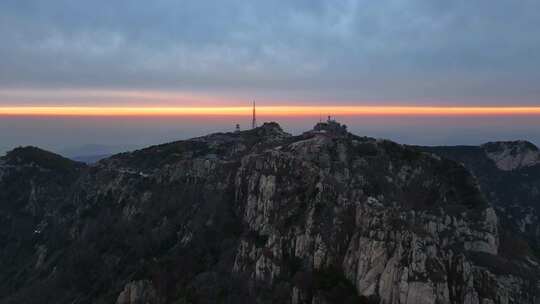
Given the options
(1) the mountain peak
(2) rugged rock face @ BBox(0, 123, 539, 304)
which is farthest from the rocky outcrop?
(1) the mountain peak

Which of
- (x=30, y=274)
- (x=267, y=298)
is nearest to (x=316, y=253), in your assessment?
(x=267, y=298)

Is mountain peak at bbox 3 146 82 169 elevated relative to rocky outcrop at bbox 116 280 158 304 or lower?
elevated

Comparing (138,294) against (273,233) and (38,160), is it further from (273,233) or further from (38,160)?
(38,160)

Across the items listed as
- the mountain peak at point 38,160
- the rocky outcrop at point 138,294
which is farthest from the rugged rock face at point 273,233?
the mountain peak at point 38,160

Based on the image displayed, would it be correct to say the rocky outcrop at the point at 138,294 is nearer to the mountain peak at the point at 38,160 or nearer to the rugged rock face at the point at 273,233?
the rugged rock face at the point at 273,233

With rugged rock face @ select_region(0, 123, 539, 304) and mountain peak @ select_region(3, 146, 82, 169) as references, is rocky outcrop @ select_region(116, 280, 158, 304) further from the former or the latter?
mountain peak @ select_region(3, 146, 82, 169)

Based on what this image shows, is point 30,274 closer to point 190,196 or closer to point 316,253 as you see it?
point 190,196

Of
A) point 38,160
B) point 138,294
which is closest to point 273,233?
point 138,294

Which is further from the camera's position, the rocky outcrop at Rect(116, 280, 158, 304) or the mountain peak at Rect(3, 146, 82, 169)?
the mountain peak at Rect(3, 146, 82, 169)
